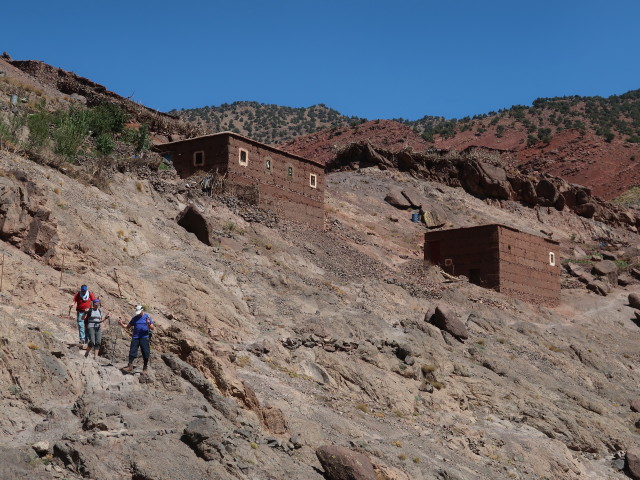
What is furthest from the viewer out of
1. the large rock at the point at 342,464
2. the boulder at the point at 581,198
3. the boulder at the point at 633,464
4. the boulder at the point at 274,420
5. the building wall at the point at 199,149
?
the boulder at the point at 581,198

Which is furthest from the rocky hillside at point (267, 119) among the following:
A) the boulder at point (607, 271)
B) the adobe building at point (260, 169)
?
the adobe building at point (260, 169)

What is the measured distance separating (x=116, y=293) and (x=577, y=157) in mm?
64432

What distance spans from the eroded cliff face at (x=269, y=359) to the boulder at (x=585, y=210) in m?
21.1

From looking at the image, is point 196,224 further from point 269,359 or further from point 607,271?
point 607,271

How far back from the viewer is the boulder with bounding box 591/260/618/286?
118 ft

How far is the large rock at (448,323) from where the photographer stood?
70.6 ft

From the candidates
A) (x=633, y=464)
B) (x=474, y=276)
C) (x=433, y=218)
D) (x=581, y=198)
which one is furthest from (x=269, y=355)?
(x=581, y=198)

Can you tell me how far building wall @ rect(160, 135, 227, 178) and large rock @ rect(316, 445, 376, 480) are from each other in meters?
14.7

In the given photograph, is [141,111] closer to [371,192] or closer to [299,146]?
[371,192]

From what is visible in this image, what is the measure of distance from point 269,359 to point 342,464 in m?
4.95

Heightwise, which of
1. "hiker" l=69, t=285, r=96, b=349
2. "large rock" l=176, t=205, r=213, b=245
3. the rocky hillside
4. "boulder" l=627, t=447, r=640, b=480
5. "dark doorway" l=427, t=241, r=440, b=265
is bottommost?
"boulder" l=627, t=447, r=640, b=480

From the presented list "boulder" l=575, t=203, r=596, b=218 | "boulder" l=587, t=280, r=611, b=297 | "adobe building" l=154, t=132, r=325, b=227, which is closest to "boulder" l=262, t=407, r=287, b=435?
"adobe building" l=154, t=132, r=325, b=227

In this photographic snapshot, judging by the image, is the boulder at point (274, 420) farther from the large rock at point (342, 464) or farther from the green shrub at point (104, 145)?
the green shrub at point (104, 145)

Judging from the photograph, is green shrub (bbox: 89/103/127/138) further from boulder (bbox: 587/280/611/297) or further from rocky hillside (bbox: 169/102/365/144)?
rocky hillside (bbox: 169/102/365/144)
